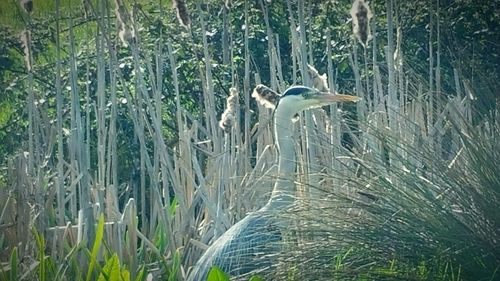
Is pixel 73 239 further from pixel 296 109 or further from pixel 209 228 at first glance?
pixel 296 109

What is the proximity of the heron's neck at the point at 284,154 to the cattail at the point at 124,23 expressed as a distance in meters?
0.69

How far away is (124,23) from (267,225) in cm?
120

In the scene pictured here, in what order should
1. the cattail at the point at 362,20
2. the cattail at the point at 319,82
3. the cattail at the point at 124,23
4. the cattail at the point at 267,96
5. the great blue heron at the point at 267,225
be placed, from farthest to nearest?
1. the cattail at the point at 319,82
2. the cattail at the point at 267,96
3. the cattail at the point at 124,23
4. the cattail at the point at 362,20
5. the great blue heron at the point at 267,225

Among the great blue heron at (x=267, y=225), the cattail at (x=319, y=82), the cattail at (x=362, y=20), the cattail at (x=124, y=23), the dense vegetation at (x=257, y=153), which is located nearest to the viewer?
the dense vegetation at (x=257, y=153)

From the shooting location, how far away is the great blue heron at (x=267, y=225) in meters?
3.92

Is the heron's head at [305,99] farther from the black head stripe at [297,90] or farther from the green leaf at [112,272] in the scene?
the green leaf at [112,272]

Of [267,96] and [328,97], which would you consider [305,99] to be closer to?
[328,97]

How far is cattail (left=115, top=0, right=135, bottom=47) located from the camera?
4555 millimetres

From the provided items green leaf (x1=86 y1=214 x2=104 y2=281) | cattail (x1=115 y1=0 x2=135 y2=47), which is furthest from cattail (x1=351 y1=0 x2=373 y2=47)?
green leaf (x1=86 y1=214 x2=104 y2=281)

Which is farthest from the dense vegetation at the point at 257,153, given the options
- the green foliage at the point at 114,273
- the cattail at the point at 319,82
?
the cattail at the point at 319,82

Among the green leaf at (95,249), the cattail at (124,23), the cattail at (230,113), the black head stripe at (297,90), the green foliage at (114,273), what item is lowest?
the green foliage at (114,273)

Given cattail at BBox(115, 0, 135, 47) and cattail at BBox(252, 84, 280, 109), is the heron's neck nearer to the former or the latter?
cattail at BBox(252, 84, 280, 109)

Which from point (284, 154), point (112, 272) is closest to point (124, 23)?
point (284, 154)

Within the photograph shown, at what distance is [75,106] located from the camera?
4.65m
